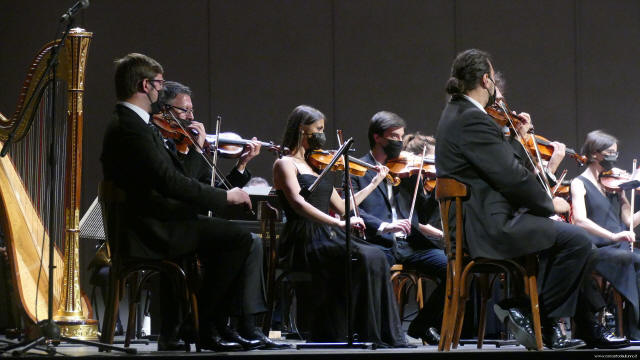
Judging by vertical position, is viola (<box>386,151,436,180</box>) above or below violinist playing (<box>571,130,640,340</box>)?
above

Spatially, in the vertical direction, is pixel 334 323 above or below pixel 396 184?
below

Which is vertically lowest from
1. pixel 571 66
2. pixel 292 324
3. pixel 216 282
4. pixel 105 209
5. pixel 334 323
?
pixel 292 324

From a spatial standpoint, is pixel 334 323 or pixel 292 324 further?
pixel 292 324

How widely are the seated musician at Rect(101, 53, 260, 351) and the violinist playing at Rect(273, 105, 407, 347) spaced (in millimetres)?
616

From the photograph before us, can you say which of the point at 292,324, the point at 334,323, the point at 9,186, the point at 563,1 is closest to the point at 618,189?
the point at 334,323

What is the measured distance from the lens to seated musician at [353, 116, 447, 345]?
4.27 meters

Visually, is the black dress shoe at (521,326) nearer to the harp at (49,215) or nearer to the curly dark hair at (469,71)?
the curly dark hair at (469,71)

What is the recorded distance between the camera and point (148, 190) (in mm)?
3352

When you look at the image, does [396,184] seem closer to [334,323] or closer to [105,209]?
[334,323]

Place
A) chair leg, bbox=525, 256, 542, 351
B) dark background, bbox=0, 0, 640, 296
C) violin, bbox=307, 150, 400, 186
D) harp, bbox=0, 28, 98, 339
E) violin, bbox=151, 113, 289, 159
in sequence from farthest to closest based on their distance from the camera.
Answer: dark background, bbox=0, 0, 640, 296 → violin, bbox=307, 150, 400, 186 → harp, bbox=0, 28, 98, 339 → violin, bbox=151, 113, 289, 159 → chair leg, bbox=525, 256, 542, 351

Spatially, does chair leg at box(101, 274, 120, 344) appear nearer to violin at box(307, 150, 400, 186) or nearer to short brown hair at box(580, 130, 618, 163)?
violin at box(307, 150, 400, 186)

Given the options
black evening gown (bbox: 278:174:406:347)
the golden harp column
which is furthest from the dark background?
black evening gown (bbox: 278:174:406:347)

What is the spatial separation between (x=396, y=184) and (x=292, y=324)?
155cm

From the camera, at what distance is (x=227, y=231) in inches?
140
